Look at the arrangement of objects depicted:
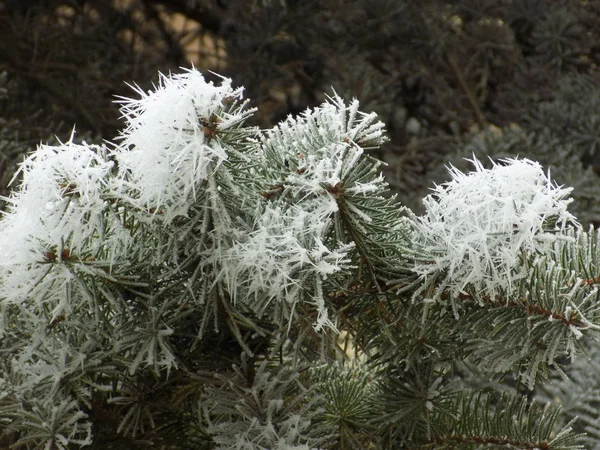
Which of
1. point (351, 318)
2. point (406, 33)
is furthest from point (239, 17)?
point (351, 318)

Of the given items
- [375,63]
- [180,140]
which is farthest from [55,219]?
[375,63]

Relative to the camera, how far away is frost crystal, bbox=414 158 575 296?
223 millimetres

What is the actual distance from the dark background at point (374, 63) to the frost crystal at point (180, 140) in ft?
1.16

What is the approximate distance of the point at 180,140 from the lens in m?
0.21

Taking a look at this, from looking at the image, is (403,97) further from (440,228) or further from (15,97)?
(440,228)

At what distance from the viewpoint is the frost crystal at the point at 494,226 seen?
0.73 ft

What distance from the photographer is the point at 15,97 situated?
0.55 m

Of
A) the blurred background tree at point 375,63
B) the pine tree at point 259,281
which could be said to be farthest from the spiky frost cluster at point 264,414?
the blurred background tree at point 375,63

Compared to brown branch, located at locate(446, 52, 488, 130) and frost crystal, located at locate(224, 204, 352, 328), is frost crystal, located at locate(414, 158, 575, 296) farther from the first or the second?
brown branch, located at locate(446, 52, 488, 130)

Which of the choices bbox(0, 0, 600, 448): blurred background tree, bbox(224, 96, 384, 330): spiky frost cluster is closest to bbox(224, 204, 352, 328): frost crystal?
bbox(224, 96, 384, 330): spiky frost cluster

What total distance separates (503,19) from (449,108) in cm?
9

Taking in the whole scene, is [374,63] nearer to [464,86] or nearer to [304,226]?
[464,86]

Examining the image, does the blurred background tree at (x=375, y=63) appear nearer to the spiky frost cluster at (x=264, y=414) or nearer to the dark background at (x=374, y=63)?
the dark background at (x=374, y=63)

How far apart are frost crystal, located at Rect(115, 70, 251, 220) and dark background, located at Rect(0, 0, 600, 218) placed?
1.16 ft
